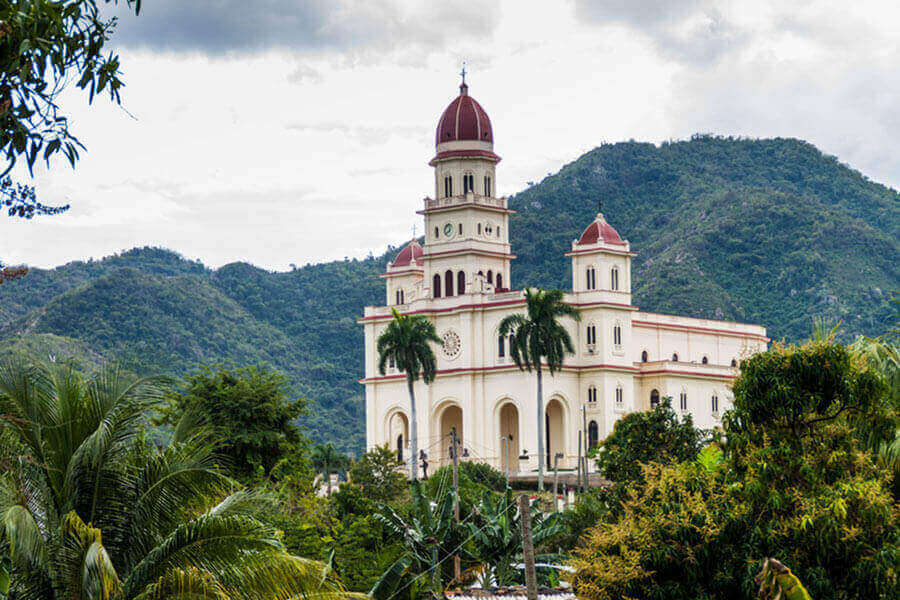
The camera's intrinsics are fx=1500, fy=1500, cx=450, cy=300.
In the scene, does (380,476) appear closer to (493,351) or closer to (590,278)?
(493,351)

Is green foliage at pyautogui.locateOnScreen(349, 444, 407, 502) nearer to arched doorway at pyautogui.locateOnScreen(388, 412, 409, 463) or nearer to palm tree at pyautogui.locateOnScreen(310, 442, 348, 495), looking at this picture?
arched doorway at pyautogui.locateOnScreen(388, 412, 409, 463)

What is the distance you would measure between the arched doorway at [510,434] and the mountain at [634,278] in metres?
38.7

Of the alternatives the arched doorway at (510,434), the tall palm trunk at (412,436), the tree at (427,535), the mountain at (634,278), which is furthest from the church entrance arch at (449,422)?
the tree at (427,535)

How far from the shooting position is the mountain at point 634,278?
13162 centimetres

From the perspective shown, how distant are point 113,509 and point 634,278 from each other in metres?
124

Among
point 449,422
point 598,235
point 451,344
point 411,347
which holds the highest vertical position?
point 598,235

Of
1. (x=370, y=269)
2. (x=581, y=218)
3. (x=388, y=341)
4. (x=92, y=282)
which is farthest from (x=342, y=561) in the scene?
(x=370, y=269)

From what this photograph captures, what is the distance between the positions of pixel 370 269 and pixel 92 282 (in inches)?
1584

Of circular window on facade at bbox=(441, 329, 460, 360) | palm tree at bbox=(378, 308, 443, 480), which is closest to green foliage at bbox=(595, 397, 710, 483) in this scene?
palm tree at bbox=(378, 308, 443, 480)

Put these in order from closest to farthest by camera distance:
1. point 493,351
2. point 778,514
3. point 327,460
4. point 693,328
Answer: point 778,514 < point 493,351 < point 693,328 < point 327,460

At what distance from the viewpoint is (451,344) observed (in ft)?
291

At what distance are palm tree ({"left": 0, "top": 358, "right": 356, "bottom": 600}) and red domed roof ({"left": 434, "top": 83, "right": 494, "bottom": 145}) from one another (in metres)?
73.2

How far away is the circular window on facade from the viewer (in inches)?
A: 3487

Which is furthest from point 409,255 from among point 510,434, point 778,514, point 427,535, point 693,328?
point 778,514
